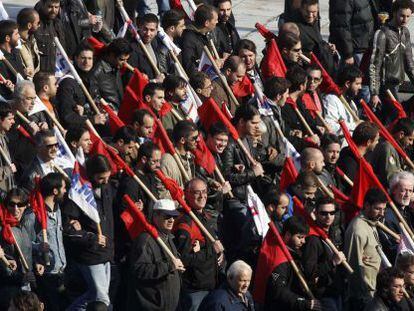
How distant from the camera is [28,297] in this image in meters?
15.9

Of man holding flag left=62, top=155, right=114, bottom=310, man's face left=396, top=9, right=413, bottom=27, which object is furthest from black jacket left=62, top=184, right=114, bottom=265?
man's face left=396, top=9, right=413, bottom=27

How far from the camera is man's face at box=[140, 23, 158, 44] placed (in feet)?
74.4

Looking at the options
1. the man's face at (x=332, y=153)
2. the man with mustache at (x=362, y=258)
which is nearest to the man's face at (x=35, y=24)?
the man's face at (x=332, y=153)

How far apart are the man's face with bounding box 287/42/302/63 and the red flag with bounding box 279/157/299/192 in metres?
3.55

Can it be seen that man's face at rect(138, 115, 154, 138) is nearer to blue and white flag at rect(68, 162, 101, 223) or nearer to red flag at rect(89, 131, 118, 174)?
red flag at rect(89, 131, 118, 174)

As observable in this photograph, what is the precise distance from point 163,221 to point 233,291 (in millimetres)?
1050

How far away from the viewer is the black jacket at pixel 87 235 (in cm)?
1833

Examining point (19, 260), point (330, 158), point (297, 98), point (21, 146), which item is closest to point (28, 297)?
point (19, 260)

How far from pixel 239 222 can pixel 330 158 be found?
72.3 inches

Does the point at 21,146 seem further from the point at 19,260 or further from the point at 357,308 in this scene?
the point at 357,308

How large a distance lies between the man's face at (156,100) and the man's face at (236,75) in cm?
176

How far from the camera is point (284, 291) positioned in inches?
722

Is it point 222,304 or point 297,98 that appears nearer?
point 222,304

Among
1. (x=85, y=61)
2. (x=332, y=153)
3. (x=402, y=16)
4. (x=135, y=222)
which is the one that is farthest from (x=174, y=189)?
(x=402, y=16)
